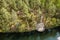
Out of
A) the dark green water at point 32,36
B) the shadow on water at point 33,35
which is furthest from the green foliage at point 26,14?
the dark green water at point 32,36

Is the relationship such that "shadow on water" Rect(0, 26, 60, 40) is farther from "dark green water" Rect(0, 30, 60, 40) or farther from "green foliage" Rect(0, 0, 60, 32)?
"green foliage" Rect(0, 0, 60, 32)

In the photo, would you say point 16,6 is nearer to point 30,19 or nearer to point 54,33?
point 30,19

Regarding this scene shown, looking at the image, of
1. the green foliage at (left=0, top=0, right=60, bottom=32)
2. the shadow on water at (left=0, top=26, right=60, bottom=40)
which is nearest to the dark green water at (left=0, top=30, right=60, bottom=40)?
the shadow on water at (left=0, top=26, right=60, bottom=40)

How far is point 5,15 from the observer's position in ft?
121

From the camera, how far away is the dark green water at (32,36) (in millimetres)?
35062

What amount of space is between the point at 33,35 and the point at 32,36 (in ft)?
1.36

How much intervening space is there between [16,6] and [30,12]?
9.84 ft

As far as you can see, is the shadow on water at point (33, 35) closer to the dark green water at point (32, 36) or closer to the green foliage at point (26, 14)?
the dark green water at point (32, 36)

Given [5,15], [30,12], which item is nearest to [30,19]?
[30,12]

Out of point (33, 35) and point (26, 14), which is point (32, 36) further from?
point (26, 14)

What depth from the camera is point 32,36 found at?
35.9m

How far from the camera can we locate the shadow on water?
35.1 metres

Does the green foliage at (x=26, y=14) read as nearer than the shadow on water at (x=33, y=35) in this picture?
No

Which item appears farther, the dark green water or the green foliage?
A: the green foliage
